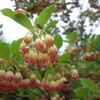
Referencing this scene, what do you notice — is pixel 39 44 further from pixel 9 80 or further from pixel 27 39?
pixel 9 80

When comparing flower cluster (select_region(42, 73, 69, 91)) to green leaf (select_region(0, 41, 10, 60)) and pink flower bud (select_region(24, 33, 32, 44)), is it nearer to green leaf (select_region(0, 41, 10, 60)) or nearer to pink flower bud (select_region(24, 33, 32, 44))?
green leaf (select_region(0, 41, 10, 60))

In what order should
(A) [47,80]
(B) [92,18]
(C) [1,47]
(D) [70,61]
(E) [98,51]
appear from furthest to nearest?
(B) [92,18] → (E) [98,51] → (D) [70,61] → (A) [47,80] → (C) [1,47]

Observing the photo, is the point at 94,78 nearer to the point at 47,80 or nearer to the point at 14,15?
the point at 47,80

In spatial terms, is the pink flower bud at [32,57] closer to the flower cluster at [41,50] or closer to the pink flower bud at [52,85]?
the flower cluster at [41,50]

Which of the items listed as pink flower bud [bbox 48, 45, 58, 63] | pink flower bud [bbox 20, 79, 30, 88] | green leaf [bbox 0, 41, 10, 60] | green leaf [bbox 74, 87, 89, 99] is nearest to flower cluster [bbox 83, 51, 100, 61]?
green leaf [bbox 74, 87, 89, 99]

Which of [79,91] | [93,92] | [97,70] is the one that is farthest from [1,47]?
[97,70]
